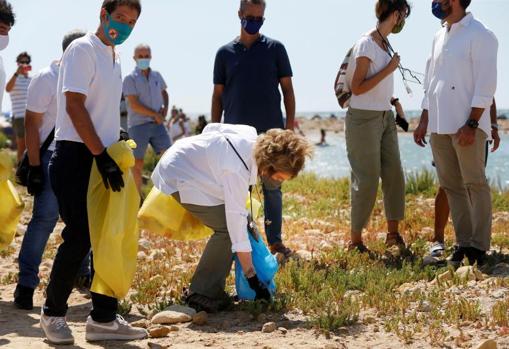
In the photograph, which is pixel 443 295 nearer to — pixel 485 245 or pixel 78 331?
pixel 485 245

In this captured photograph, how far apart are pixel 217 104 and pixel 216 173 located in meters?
2.18

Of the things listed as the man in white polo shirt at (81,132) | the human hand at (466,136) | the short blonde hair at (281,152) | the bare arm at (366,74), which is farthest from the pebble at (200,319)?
the bare arm at (366,74)

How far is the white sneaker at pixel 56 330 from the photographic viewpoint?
14.9ft

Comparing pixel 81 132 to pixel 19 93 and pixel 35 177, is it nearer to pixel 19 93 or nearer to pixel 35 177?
pixel 35 177

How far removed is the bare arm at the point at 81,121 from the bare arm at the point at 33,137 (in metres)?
1.21

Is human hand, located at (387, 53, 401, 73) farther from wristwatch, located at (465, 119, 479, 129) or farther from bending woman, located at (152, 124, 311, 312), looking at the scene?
bending woman, located at (152, 124, 311, 312)

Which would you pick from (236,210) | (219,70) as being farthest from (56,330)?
(219,70)

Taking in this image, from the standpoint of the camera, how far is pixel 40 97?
548 centimetres

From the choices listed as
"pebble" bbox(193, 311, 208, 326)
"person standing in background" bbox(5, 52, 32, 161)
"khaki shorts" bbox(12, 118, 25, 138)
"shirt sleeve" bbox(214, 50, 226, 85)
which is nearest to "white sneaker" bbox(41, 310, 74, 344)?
"pebble" bbox(193, 311, 208, 326)

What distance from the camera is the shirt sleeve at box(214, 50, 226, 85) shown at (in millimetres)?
7008

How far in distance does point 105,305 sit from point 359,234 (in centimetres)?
281

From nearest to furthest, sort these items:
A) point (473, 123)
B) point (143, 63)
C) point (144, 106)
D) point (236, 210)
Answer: point (236, 210) < point (473, 123) < point (144, 106) < point (143, 63)

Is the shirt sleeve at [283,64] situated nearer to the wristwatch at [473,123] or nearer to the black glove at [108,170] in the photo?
the wristwatch at [473,123]

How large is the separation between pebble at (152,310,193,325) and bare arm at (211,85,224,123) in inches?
98.6
